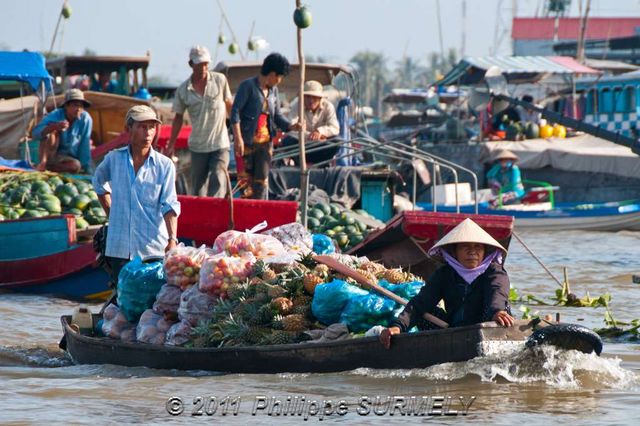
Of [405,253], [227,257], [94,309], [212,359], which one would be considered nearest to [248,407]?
[212,359]

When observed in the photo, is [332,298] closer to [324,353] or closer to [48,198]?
[324,353]

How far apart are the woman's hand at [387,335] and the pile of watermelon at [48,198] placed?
17.1 ft

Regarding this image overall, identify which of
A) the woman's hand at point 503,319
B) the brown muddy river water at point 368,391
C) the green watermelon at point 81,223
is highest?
the woman's hand at point 503,319

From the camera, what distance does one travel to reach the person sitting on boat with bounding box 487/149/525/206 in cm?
1844

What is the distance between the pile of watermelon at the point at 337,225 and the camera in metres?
10.7

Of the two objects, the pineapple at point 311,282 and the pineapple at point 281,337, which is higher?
the pineapple at point 311,282

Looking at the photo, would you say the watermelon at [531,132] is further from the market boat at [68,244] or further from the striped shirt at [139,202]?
the striped shirt at [139,202]

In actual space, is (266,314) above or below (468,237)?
below

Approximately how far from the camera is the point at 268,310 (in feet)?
22.3

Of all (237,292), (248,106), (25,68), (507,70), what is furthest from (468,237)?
(507,70)

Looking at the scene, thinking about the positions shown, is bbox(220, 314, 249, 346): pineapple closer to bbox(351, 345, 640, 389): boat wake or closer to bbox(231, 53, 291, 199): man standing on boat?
bbox(351, 345, 640, 389): boat wake

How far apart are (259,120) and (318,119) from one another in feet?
7.07

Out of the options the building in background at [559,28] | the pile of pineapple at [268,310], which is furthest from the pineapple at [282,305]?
the building in background at [559,28]

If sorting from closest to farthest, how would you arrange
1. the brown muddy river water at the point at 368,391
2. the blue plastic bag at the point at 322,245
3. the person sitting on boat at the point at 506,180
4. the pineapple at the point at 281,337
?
the brown muddy river water at the point at 368,391, the pineapple at the point at 281,337, the blue plastic bag at the point at 322,245, the person sitting on boat at the point at 506,180
